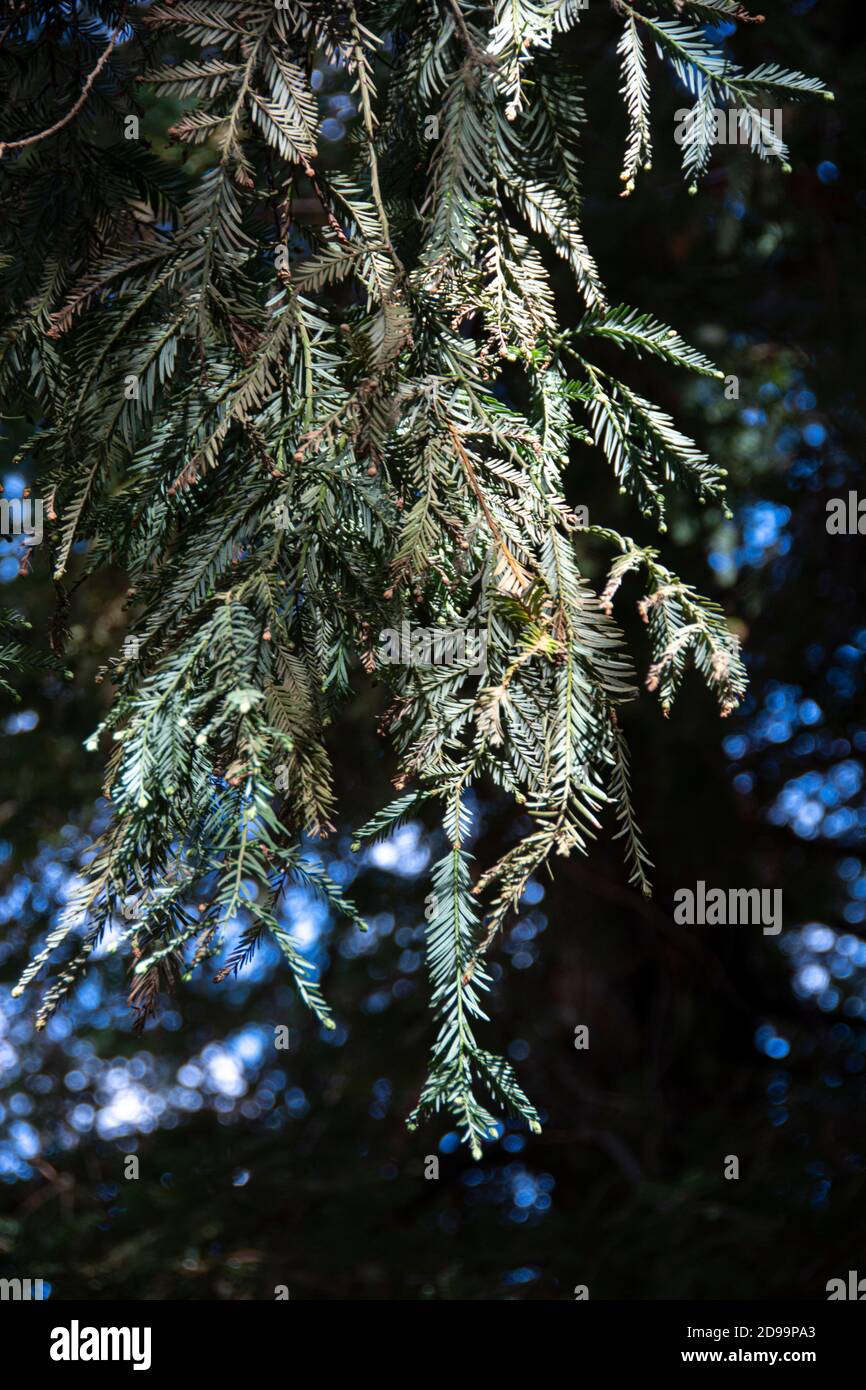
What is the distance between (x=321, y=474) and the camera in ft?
3.97

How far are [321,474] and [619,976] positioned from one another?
4342 mm

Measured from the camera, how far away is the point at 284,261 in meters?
1.29

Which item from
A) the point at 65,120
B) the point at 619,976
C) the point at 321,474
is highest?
the point at 65,120

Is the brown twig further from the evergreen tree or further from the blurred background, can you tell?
the blurred background

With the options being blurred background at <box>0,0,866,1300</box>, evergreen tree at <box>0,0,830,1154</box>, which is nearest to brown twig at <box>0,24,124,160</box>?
evergreen tree at <box>0,0,830,1154</box>

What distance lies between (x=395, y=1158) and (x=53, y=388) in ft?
13.0

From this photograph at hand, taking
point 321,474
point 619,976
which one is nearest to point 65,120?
point 321,474

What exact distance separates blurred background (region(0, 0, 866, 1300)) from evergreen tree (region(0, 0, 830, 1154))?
2.09 meters

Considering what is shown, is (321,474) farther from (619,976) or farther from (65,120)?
(619,976)

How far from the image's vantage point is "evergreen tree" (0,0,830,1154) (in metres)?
1.14

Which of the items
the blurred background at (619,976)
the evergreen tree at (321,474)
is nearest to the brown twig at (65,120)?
the evergreen tree at (321,474)

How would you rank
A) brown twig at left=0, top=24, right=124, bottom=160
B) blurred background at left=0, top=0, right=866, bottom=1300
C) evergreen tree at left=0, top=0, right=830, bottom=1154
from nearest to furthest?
evergreen tree at left=0, top=0, right=830, bottom=1154 → brown twig at left=0, top=24, right=124, bottom=160 → blurred background at left=0, top=0, right=866, bottom=1300

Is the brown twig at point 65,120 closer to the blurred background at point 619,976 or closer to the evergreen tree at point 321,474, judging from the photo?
the evergreen tree at point 321,474
